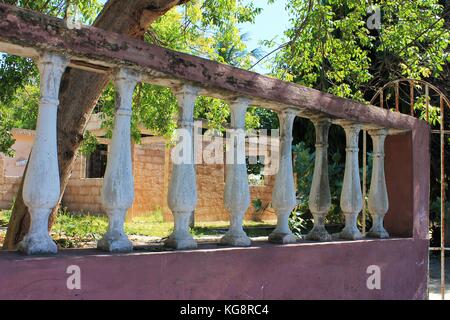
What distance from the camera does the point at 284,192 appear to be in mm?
3004

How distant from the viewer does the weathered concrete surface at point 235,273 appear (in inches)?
78.6

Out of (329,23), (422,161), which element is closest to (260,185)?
(329,23)

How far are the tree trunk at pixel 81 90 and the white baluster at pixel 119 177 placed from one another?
2.47m

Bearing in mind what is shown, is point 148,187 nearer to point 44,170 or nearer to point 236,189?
point 236,189

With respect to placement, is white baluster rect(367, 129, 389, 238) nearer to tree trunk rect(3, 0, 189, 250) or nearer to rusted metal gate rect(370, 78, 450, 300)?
rusted metal gate rect(370, 78, 450, 300)

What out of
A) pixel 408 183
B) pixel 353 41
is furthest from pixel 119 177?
pixel 353 41

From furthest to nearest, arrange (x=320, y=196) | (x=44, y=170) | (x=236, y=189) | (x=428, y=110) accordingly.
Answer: (x=428, y=110)
(x=320, y=196)
(x=236, y=189)
(x=44, y=170)

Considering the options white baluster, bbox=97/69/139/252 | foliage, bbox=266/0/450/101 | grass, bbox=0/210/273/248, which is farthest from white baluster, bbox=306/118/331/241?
grass, bbox=0/210/273/248

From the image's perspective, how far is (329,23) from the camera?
654cm

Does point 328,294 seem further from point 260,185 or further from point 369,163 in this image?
point 260,185

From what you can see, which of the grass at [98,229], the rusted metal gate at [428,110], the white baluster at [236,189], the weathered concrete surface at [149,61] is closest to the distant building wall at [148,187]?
the grass at [98,229]

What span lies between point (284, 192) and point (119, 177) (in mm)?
1073

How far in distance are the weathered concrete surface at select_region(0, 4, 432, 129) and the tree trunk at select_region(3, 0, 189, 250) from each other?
2.19 metres

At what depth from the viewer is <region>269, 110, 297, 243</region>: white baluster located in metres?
3.01
